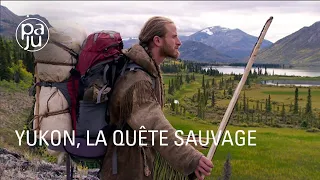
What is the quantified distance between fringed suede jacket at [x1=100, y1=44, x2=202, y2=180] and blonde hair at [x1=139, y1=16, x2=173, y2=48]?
0.07m

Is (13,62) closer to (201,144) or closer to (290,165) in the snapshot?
(290,165)

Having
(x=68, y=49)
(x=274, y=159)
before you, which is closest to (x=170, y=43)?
(x=68, y=49)

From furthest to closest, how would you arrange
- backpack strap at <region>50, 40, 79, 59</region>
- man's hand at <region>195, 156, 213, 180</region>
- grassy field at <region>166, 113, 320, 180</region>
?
1. grassy field at <region>166, 113, 320, 180</region>
2. backpack strap at <region>50, 40, 79, 59</region>
3. man's hand at <region>195, 156, 213, 180</region>

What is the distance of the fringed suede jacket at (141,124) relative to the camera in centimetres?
264

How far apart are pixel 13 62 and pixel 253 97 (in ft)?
152

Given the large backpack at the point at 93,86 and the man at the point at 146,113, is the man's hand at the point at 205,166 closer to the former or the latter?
the man at the point at 146,113

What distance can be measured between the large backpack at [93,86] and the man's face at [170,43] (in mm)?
239

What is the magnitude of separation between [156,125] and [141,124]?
0.11 meters

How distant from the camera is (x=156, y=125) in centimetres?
265

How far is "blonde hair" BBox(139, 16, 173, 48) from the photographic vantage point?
2852 millimetres

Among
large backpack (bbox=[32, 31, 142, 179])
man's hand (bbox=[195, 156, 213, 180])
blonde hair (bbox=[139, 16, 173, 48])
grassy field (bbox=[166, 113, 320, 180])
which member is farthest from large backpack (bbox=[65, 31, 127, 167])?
grassy field (bbox=[166, 113, 320, 180])

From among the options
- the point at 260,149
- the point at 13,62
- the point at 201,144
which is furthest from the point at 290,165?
the point at 13,62

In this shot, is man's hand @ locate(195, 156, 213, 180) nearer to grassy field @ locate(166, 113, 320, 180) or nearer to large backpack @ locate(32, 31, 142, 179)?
large backpack @ locate(32, 31, 142, 179)

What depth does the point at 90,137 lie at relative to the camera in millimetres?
2967
